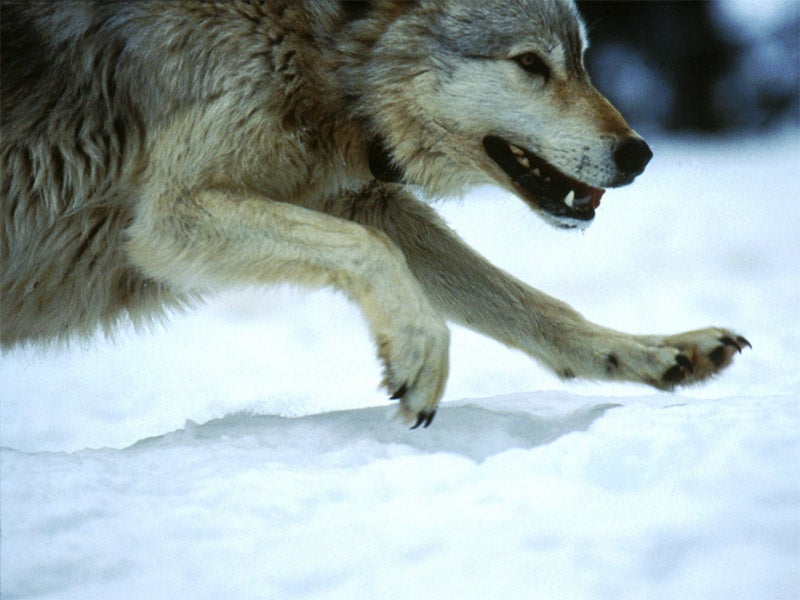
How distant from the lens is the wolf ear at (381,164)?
9.39ft

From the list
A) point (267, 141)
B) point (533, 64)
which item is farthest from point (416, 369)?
point (533, 64)

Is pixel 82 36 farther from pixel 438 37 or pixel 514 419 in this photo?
pixel 514 419

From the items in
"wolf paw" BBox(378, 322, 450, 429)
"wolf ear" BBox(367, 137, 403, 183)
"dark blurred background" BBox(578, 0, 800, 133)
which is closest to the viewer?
"wolf paw" BBox(378, 322, 450, 429)

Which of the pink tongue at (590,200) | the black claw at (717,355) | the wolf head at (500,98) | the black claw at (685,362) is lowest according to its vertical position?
the black claw at (685,362)

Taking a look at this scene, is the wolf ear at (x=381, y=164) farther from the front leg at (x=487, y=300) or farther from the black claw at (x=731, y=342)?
the black claw at (x=731, y=342)

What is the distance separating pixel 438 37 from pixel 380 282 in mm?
869

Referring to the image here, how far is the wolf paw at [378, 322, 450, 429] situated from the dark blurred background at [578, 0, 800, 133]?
7.72 metres

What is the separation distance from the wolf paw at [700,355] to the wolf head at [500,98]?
463 millimetres

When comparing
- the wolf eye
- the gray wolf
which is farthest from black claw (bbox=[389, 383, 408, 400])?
the wolf eye

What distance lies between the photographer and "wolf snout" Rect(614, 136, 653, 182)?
2.68m

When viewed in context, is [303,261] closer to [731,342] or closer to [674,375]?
[674,375]

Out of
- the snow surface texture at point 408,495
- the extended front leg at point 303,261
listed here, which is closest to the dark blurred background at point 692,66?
the snow surface texture at point 408,495

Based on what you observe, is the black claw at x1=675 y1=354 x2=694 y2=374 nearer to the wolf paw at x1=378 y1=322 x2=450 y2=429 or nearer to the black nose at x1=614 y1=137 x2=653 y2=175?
the black nose at x1=614 y1=137 x2=653 y2=175

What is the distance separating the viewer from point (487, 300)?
3.08 metres
